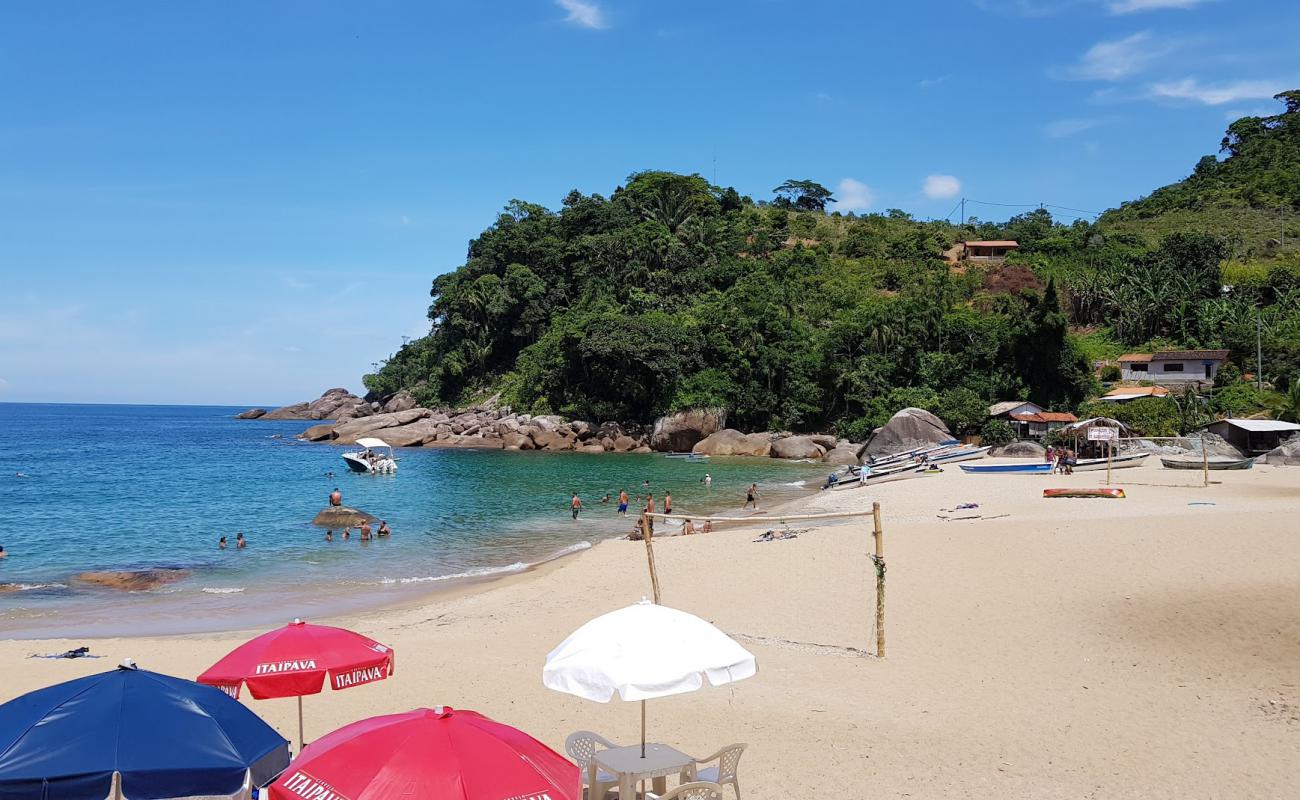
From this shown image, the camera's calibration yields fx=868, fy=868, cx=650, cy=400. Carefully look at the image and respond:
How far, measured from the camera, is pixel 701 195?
85188 millimetres

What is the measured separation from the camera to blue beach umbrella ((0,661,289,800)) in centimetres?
459

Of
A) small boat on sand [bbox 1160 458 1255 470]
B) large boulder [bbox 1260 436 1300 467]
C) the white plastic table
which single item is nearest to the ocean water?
the white plastic table

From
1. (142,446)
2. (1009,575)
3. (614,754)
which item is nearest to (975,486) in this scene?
(1009,575)

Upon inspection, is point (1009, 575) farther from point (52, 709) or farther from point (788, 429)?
point (788, 429)

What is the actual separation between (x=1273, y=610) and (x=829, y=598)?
22.0 feet

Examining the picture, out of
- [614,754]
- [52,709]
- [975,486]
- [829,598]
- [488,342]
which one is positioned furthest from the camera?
[488,342]

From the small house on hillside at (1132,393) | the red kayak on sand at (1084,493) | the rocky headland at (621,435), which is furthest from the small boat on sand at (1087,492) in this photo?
the small house on hillside at (1132,393)

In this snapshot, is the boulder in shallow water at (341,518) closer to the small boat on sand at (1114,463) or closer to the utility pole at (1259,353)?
the small boat on sand at (1114,463)

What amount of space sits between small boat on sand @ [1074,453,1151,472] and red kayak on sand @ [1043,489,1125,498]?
27.3 ft

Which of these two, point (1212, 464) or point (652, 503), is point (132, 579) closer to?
point (652, 503)

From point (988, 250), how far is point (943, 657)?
73415 millimetres

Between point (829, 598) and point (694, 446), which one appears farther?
point (694, 446)

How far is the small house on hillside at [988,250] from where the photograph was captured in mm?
78062

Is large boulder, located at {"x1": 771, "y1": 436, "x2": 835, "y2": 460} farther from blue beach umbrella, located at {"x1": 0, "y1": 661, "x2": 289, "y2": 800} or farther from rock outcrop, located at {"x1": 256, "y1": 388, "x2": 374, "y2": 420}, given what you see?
rock outcrop, located at {"x1": 256, "y1": 388, "x2": 374, "y2": 420}
